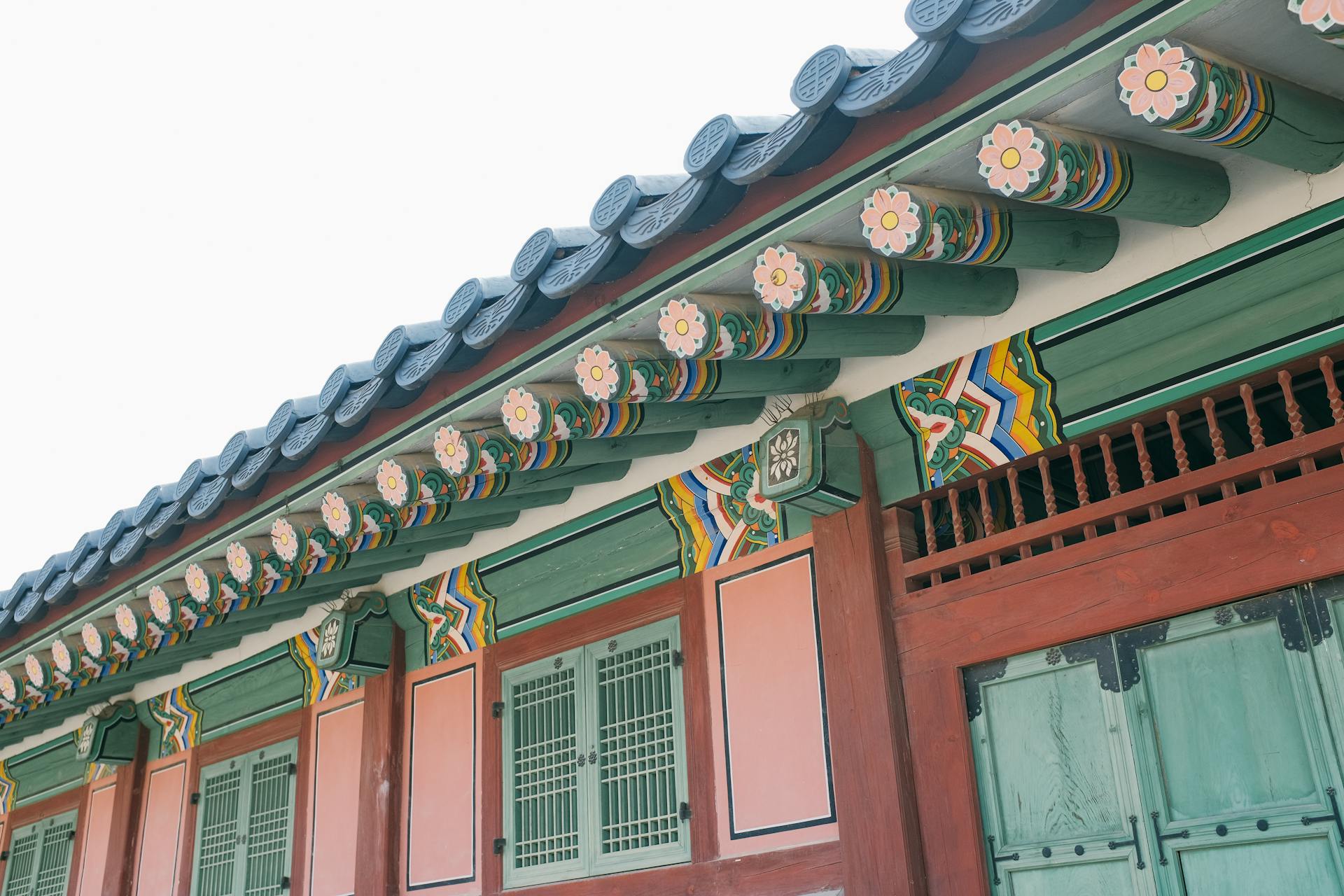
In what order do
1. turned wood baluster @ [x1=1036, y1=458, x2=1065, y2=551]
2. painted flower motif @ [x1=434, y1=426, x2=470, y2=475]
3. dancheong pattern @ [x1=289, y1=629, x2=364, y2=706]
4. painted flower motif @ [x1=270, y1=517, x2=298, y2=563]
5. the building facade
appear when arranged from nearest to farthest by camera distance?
the building facade → turned wood baluster @ [x1=1036, y1=458, x2=1065, y2=551] → painted flower motif @ [x1=434, y1=426, x2=470, y2=475] → painted flower motif @ [x1=270, y1=517, x2=298, y2=563] → dancheong pattern @ [x1=289, y1=629, x2=364, y2=706]

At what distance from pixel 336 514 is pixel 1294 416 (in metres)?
3.35

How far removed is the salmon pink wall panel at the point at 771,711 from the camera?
174 inches

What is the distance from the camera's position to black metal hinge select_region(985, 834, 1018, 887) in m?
3.82

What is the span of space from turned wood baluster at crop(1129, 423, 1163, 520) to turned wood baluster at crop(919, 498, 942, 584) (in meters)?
0.72

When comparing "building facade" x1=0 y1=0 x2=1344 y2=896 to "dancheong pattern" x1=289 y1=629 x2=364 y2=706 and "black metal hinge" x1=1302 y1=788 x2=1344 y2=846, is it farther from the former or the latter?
"dancheong pattern" x1=289 y1=629 x2=364 y2=706

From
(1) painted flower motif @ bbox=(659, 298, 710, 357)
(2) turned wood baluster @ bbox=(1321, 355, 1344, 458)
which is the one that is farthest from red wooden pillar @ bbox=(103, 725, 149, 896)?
(2) turned wood baluster @ bbox=(1321, 355, 1344, 458)

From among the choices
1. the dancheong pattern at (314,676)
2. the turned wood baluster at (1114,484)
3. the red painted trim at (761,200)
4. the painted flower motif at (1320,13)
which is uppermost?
the red painted trim at (761,200)

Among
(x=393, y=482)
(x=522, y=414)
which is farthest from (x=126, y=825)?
(x=522, y=414)

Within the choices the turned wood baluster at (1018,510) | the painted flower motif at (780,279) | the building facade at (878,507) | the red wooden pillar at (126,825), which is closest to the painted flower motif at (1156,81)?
the building facade at (878,507)

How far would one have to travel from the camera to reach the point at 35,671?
7.15 meters

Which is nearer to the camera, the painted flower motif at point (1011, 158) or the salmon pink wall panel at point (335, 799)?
the painted flower motif at point (1011, 158)

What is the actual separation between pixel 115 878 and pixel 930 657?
19.1 ft

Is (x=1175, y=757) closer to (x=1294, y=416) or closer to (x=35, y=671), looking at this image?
(x=1294, y=416)

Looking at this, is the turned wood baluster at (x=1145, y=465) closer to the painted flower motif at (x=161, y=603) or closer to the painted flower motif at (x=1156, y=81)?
the painted flower motif at (x=1156, y=81)
